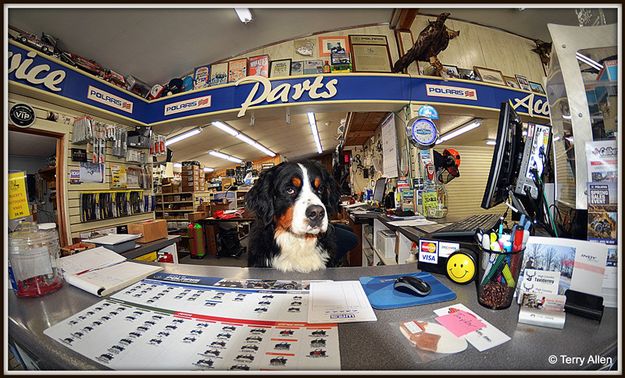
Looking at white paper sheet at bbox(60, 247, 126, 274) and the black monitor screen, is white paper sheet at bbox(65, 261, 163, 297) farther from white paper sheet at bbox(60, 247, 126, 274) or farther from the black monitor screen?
the black monitor screen

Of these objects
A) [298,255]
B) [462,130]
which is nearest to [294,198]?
[298,255]

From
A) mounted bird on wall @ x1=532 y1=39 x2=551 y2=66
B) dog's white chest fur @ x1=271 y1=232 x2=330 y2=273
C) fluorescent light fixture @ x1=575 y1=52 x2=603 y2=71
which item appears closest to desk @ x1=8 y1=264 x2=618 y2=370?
dog's white chest fur @ x1=271 y1=232 x2=330 y2=273

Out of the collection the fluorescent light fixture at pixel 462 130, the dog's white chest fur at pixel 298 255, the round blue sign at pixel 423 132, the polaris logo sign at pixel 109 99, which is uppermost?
the polaris logo sign at pixel 109 99

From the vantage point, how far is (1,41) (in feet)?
2.64

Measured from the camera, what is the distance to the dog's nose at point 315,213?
121 cm

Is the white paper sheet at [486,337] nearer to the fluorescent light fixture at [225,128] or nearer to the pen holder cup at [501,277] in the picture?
the pen holder cup at [501,277]

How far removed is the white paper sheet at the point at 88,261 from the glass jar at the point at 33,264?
8 cm

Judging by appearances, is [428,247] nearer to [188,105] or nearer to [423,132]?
[423,132]

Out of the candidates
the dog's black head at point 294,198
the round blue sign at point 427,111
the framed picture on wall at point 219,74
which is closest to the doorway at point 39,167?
the framed picture on wall at point 219,74

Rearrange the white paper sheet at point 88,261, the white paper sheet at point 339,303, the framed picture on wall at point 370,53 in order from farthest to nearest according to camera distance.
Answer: the framed picture on wall at point 370,53 < the white paper sheet at point 88,261 < the white paper sheet at point 339,303

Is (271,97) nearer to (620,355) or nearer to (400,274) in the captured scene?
(400,274)

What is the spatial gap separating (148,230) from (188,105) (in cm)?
209

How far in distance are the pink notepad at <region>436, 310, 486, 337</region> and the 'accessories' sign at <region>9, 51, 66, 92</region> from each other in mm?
3850

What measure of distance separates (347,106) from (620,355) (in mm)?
3007
